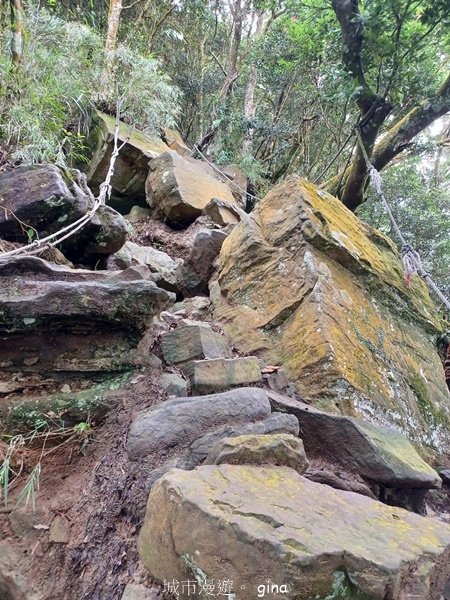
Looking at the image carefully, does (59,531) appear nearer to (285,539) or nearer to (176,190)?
(285,539)

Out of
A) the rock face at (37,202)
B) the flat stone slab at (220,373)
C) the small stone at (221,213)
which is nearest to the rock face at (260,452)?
the flat stone slab at (220,373)

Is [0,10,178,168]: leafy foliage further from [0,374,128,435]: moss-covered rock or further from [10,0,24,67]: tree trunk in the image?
[0,374,128,435]: moss-covered rock

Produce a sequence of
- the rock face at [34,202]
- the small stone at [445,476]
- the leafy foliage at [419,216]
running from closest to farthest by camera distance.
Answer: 1. the small stone at [445,476]
2. the rock face at [34,202]
3. the leafy foliage at [419,216]

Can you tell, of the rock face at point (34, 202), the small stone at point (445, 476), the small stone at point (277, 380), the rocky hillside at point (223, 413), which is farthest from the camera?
the rock face at point (34, 202)

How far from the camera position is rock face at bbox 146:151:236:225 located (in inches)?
231

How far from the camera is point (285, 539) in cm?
124

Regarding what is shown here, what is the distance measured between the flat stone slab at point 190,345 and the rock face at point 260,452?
3.16 feet

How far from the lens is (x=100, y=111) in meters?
7.02

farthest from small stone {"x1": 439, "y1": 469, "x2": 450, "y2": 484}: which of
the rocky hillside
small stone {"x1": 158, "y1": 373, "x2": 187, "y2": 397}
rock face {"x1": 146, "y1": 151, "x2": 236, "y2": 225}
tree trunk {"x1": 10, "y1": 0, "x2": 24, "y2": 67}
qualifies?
tree trunk {"x1": 10, "y1": 0, "x2": 24, "y2": 67}

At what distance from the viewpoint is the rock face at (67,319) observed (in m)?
2.38

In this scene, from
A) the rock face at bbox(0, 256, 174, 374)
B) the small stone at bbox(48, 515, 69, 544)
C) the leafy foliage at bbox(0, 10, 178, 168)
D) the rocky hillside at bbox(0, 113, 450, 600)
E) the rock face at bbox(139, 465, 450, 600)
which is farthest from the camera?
the leafy foliage at bbox(0, 10, 178, 168)

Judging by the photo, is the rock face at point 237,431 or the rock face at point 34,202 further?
A: the rock face at point 34,202

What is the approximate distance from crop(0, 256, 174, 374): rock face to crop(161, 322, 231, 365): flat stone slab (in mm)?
250

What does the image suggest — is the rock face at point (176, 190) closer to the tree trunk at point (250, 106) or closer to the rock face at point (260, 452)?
the tree trunk at point (250, 106)
